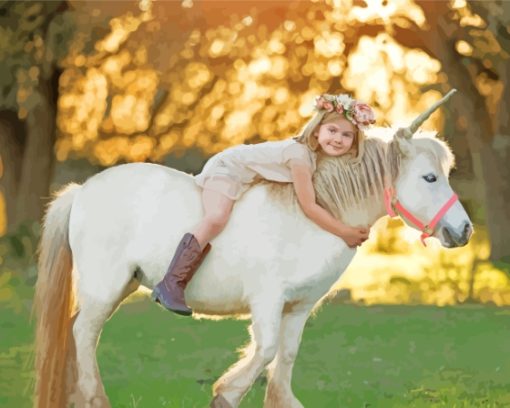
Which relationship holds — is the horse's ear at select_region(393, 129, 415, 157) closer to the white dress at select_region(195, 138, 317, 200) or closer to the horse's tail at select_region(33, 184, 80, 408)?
Result: the white dress at select_region(195, 138, 317, 200)

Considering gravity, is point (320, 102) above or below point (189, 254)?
above

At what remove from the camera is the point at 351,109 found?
6.03 m

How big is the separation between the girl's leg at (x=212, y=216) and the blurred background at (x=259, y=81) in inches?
372

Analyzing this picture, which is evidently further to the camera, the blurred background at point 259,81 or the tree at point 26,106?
the tree at point 26,106

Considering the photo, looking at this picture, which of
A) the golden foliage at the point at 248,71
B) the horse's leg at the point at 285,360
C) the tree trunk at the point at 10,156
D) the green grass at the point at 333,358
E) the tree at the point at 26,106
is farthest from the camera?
the tree trunk at the point at 10,156

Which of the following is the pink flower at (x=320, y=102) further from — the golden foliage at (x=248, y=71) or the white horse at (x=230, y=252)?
the golden foliage at (x=248, y=71)

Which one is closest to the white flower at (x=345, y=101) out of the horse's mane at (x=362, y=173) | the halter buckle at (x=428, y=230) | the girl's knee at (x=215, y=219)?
the horse's mane at (x=362, y=173)

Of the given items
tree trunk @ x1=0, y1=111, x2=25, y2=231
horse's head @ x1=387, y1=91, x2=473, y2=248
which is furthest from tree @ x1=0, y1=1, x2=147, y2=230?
horse's head @ x1=387, y1=91, x2=473, y2=248

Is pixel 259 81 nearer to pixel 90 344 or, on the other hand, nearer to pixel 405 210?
pixel 90 344

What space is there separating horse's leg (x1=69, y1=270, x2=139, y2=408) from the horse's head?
5.79 feet

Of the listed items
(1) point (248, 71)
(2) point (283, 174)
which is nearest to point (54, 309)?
(2) point (283, 174)

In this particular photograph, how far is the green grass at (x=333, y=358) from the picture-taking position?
827cm

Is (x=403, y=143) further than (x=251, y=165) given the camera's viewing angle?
No

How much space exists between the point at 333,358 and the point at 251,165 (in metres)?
4.85
